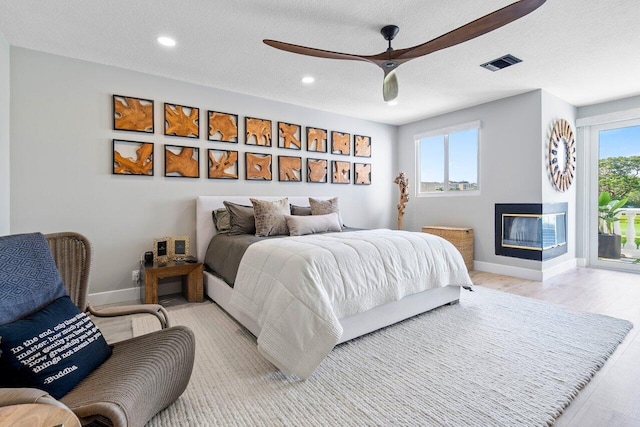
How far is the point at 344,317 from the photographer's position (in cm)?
217

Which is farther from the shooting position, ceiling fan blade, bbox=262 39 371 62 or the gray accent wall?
the gray accent wall

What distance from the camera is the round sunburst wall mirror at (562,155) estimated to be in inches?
167

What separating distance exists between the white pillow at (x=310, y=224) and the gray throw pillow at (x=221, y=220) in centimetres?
72

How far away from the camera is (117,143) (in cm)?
328

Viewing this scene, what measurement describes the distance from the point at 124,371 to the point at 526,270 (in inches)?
184

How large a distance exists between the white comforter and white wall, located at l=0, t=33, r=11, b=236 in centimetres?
218

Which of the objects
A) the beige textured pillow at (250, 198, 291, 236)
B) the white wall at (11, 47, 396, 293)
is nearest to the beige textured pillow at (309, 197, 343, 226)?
the beige textured pillow at (250, 198, 291, 236)

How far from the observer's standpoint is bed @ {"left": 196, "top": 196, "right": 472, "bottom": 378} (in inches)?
85.7

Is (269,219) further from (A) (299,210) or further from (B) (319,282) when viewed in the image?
(B) (319,282)

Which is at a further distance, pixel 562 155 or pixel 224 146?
pixel 562 155

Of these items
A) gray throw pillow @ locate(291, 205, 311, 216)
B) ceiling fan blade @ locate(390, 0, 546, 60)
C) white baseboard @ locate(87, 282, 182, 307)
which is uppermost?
ceiling fan blade @ locate(390, 0, 546, 60)

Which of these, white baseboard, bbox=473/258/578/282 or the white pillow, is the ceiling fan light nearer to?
the white pillow

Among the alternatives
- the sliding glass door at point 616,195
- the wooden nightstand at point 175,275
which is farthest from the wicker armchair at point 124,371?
the sliding glass door at point 616,195

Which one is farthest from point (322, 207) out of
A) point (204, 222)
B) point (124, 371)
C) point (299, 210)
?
point (124, 371)
